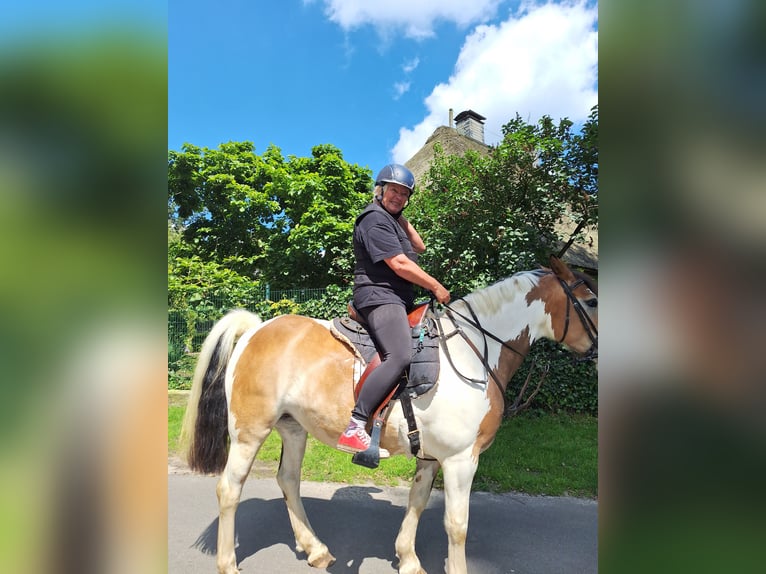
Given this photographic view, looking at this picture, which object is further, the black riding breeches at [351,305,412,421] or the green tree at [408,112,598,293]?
the green tree at [408,112,598,293]

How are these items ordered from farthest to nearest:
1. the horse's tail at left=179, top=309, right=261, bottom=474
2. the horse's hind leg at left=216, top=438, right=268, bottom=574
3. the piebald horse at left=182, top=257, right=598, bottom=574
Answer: the horse's tail at left=179, top=309, right=261, bottom=474
the horse's hind leg at left=216, top=438, right=268, bottom=574
the piebald horse at left=182, top=257, right=598, bottom=574

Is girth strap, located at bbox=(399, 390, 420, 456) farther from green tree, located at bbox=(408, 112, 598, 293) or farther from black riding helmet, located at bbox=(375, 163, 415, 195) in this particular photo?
green tree, located at bbox=(408, 112, 598, 293)

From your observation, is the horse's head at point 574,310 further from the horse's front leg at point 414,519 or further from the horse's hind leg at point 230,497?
the horse's hind leg at point 230,497

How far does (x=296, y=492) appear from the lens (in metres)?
3.37

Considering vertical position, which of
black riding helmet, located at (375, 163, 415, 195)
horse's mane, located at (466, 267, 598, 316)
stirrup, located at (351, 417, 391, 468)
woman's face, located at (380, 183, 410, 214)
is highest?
black riding helmet, located at (375, 163, 415, 195)

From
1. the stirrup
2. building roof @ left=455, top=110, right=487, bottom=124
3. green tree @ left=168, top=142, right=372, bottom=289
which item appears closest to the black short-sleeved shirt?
the stirrup

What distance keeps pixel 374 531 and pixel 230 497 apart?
1.38m

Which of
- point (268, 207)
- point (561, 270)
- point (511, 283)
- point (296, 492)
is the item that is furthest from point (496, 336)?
point (268, 207)

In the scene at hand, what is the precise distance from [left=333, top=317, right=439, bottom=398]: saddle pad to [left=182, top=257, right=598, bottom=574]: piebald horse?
0.26 ft

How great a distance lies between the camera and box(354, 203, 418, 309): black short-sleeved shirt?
269 centimetres

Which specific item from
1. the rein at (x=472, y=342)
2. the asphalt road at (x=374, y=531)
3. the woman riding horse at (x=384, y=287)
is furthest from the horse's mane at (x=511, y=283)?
the asphalt road at (x=374, y=531)

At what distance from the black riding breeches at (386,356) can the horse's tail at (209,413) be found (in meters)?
1.39
